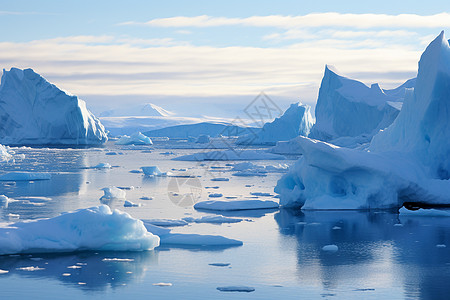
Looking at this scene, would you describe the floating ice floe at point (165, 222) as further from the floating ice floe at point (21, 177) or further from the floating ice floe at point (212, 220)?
the floating ice floe at point (21, 177)

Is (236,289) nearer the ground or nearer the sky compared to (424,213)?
nearer the ground

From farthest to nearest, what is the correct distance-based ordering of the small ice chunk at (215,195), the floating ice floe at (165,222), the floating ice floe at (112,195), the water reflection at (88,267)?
the small ice chunk at (215,195), the floating ice floe at (112,195), the floating ice floe at (165,222), the water reflection at (88,267)

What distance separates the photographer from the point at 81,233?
29.8 ft

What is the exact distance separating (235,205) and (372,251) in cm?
497

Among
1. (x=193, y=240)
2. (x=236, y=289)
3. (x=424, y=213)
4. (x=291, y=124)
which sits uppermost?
(x=291, y=124)

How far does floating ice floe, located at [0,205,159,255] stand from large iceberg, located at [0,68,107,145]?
42221 millimetres

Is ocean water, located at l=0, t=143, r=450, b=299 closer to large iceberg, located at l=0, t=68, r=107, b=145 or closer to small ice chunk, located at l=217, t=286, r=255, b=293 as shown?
small ice chunk, located at l=217, t=286, r=255, b=293

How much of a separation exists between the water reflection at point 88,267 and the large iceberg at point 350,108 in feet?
84.9

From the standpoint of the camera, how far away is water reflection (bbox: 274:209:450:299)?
7707 millimetres

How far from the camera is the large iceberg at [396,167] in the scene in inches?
554

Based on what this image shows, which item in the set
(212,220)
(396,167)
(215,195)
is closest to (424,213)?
(396,167)

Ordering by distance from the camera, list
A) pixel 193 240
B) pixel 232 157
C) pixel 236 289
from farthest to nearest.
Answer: pixel 232 157 → pixel 193 240 → pixel 236 289

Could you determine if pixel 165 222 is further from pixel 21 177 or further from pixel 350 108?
pixel 350 108

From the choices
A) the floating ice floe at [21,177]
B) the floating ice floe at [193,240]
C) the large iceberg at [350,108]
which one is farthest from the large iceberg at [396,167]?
the large iceberg at [350,108]
